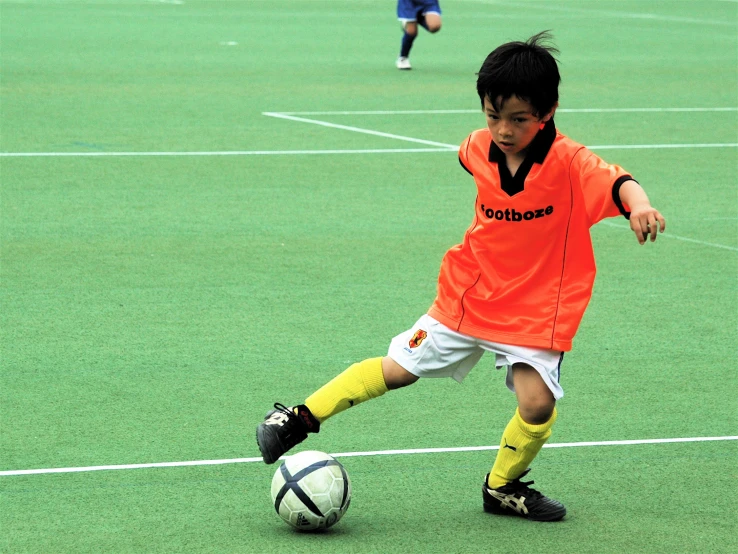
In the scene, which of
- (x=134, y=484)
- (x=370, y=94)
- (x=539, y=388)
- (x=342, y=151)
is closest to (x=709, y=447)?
(x=539, y=388)

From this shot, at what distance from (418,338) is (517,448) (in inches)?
20.3

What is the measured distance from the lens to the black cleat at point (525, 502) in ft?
15.6

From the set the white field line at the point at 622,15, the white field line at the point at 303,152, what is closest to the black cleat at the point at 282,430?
the white field line at the point at 303,152

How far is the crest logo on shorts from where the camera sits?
15.5 ft

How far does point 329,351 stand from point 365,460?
1531 mm

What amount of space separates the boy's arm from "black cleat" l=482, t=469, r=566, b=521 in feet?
3.57

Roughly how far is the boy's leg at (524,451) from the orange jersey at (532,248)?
159 millimetres

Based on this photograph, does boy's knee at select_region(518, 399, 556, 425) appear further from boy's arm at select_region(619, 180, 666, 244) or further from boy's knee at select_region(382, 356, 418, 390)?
boy's arm at select_region(619, 180, 666, 244)

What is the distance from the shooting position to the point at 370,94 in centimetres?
1683

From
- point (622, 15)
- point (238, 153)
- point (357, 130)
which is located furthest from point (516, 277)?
point (622, 15)

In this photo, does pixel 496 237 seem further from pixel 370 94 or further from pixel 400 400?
pixel 370 94

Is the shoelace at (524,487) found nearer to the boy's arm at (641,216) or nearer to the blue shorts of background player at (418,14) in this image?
the boy's arm at (641,216)

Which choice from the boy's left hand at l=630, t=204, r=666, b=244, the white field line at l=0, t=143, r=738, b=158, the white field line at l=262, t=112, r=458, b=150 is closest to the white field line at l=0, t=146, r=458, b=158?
the white field line at l=0, t=143, r=738, b=158

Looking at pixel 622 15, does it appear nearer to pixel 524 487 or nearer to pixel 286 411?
pixel 524 487
